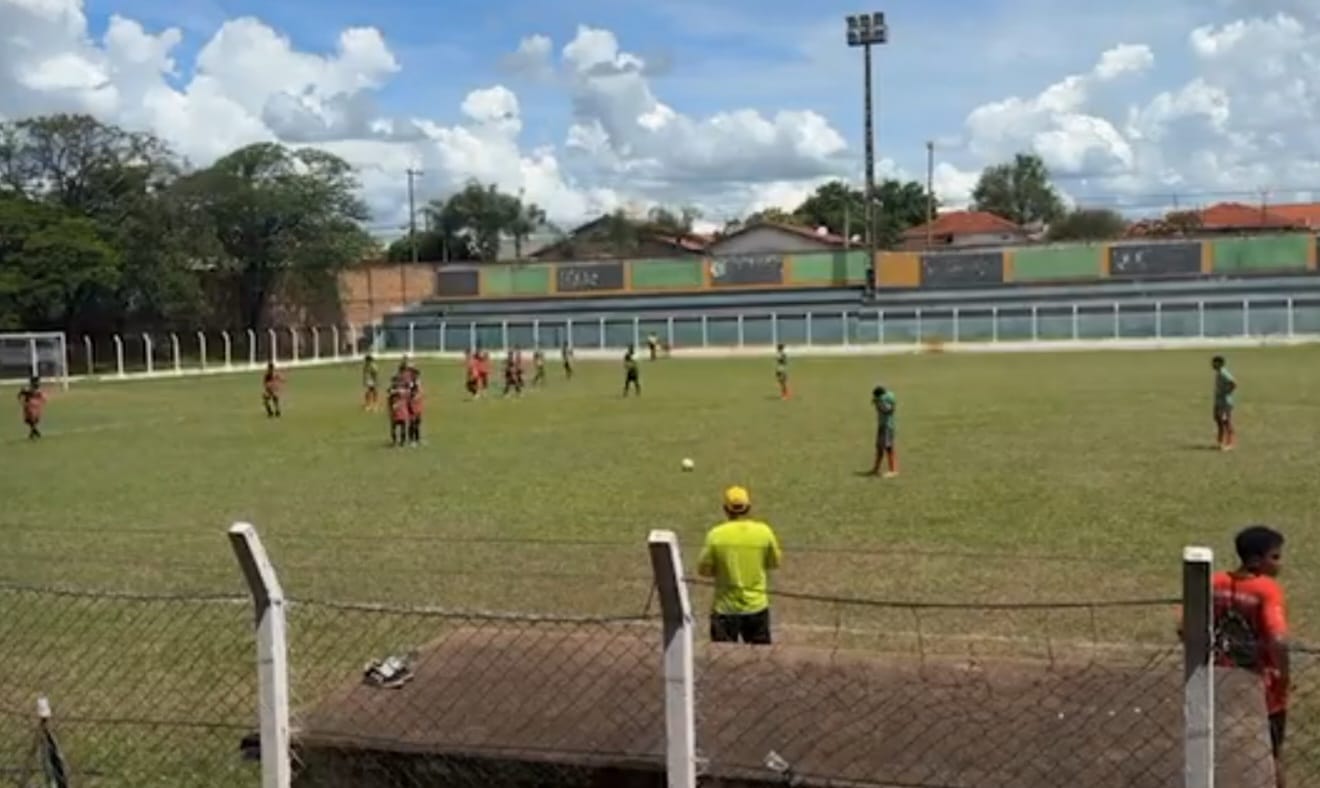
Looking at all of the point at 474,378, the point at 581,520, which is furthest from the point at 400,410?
the point at 474,378

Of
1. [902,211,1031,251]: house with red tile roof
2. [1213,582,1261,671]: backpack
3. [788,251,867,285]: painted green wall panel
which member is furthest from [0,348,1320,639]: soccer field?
[902,211,1031,251]: house with red tile roof

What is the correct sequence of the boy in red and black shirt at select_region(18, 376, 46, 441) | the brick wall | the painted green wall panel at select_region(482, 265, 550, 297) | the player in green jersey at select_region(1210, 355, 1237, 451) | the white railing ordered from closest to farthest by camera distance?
the player in green jersey at select_region(1210, 355, 1237, 451) < the boy in red and black shirt at select_region(18, 376, 46, 441) < the white railing < the brick wall < the painted green wall panel at select_region(482, 265, 550, 297)

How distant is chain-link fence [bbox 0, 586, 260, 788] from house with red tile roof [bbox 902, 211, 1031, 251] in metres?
→ 93.7

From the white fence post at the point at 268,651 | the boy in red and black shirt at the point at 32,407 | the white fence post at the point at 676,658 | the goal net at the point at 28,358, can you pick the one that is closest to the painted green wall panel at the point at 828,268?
the goal net at the point at 28,358

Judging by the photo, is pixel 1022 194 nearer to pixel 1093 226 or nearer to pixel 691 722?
pixel 1093 226

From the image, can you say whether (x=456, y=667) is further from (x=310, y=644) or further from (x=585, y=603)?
(x=585, y=603)

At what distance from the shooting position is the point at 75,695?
8977 mm

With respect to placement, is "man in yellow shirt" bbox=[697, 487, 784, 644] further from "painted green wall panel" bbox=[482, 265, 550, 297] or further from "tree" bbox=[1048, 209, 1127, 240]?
"tree" bbox=[1048, 209, 1127, 240]

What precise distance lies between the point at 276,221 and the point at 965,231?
183 feet

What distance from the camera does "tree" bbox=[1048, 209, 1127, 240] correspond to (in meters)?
95.8

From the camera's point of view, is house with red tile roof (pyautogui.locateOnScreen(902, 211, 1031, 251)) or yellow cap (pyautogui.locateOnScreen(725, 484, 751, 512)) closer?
yellow cap (pyautogui.locateOnScreen(725, 484, 751, 512))

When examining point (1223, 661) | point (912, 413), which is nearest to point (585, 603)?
point (1223, 661)

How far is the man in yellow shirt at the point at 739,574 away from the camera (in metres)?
8.71

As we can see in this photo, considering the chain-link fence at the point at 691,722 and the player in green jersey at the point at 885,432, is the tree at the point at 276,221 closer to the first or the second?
the player in green jersey at the point at 885,432
